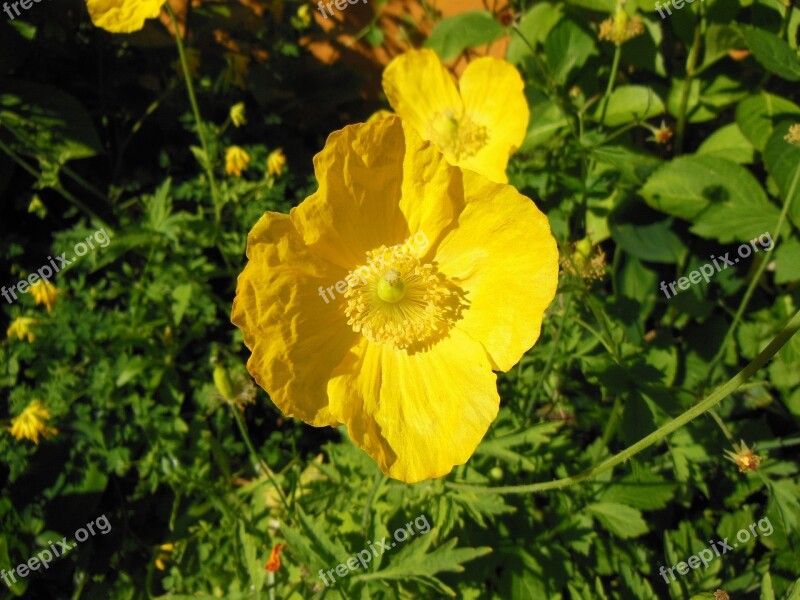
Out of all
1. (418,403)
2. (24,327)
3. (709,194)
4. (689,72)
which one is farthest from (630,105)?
(24,327)

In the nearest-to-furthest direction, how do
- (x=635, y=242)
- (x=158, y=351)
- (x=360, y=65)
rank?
(x=635, y=242)
(x=158, y=351)
(x=360, y=65)

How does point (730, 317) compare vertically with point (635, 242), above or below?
below

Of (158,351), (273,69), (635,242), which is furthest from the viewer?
(273,69)

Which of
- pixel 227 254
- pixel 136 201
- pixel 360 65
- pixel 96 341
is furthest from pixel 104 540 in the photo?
pixel 360 65

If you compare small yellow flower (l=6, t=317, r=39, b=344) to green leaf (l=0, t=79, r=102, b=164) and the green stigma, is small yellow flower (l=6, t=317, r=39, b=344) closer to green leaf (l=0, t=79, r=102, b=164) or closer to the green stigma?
green leaf (l=0, t=79, r=102, b=164)

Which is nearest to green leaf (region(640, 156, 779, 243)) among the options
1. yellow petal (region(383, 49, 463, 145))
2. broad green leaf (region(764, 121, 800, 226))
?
broad green leaf (region(764, 121, 800, 226))

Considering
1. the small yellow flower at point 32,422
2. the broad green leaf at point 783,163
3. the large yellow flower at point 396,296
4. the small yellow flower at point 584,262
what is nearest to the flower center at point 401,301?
the large yellow flower at point 396,296

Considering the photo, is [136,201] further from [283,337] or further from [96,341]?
[283,337]
